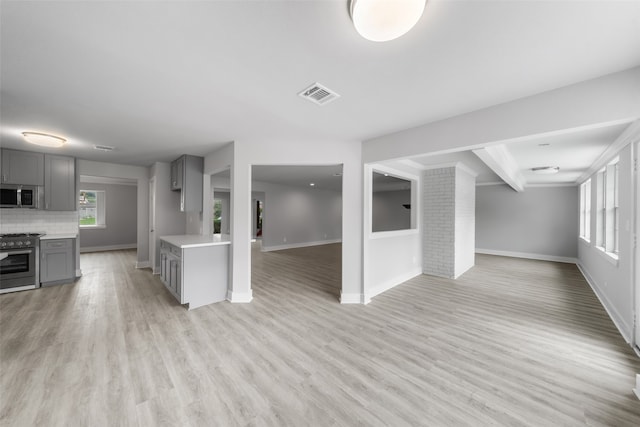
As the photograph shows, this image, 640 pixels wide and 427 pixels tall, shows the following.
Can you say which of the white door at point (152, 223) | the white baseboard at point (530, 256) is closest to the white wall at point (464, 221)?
the white baseboard at point (530, 256)

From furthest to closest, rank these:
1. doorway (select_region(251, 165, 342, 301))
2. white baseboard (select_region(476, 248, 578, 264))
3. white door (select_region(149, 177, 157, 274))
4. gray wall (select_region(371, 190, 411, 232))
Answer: gray wall (select_region(371, 190, 411, 232)) → white baseboard (select_region(476, 248, 578, 264)) → white door (select_region(149, 177, 157, 274)) → doorway (select_region(251, 165, 342, 301))

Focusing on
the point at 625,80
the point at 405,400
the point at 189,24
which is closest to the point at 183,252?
the point at 189,24

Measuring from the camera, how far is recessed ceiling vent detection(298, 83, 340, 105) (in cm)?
208

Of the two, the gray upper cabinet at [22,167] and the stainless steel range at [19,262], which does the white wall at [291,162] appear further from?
the gray upper cabinet at [22,167]

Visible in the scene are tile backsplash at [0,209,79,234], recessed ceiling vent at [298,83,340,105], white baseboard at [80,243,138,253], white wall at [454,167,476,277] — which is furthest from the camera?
white baseboard at [80,243,138,253]

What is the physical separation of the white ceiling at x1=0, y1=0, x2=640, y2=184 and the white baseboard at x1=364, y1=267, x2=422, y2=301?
2623 millimetres

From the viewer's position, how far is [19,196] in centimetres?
423

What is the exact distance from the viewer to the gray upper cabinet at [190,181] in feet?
14.9

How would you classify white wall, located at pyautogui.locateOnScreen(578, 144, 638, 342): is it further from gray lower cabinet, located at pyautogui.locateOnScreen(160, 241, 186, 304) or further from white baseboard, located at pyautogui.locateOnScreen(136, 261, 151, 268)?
white baseboard, located at pyautogui.locateOnScreen(136, 261, 151, 268)

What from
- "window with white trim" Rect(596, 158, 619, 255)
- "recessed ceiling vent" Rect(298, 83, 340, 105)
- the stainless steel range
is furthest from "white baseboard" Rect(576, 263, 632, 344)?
the stainless steel range

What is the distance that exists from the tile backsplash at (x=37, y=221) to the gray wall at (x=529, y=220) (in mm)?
11438

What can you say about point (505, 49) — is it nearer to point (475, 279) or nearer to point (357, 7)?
point (357, 7)

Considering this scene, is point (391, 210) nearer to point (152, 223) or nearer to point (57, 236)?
point (152, 223)

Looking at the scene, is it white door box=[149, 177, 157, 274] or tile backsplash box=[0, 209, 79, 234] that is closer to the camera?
tile backsplash box=[0, 209, 79, 234]
